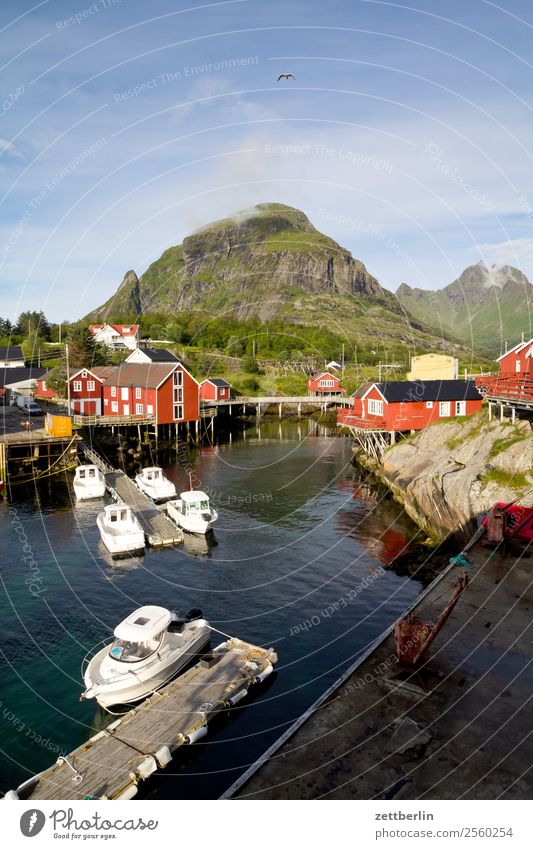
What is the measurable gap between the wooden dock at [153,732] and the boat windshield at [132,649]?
1330 mm

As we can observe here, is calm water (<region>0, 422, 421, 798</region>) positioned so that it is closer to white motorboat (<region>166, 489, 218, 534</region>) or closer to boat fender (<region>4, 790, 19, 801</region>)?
white motorboat (<region>166, 489, 218, 534</region>)

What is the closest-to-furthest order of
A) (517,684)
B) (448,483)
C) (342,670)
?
(517,684) < (342,670) < (448,483)

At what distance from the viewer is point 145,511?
3941 centimetres

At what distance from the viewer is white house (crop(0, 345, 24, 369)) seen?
101 metres

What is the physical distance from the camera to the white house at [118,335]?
130125mm

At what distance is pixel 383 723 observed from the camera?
1285cm

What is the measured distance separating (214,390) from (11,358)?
3843 cm

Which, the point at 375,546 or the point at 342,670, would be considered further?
the point at 375,546

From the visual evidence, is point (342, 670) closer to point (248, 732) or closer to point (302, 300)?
point (248, 732)

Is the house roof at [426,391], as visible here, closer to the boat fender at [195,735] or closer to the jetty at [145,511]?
the jetty at [145,511]

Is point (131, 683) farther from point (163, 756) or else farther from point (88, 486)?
point (88, 486)

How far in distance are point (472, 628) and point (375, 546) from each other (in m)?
A: 16.9

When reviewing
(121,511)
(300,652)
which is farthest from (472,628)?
(121,511)

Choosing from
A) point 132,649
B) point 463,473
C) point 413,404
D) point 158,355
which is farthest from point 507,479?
point 158,355
